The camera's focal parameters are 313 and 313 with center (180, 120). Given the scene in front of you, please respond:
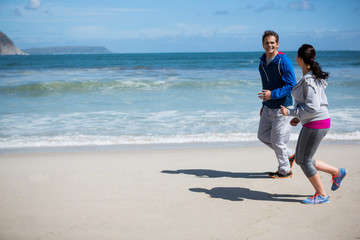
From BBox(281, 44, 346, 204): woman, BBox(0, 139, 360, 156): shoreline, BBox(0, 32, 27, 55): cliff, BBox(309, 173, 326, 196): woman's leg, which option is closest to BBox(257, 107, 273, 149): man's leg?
BBox(281, 44, 346, 204): woman

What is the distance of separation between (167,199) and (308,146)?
1574 millimetres

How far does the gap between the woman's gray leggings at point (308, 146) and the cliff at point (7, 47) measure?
153471mm

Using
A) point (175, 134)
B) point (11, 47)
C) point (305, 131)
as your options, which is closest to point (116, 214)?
point (305, 131)

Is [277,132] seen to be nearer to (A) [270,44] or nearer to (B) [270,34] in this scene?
(A) [270,44]

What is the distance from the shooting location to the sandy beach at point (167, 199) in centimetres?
279

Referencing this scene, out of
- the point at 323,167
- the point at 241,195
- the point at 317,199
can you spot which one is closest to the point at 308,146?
the point at 323,167

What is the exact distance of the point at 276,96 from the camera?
361 centimetres

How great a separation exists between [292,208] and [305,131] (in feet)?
2.65

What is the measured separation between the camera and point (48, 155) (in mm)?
5332

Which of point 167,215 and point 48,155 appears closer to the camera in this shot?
point 167,215

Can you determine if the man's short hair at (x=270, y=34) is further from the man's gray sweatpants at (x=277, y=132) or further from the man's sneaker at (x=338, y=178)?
the man's sneaker at (x=338, y=178)

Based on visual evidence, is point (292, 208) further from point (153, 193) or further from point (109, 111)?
point (109, 111)

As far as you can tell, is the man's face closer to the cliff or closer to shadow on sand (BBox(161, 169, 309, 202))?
shadow on sand (BBox(161, 169, 309, 202))

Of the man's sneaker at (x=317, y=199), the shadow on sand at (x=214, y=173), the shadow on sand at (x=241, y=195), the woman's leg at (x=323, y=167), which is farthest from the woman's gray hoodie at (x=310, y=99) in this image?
the shadow on sand at (x=214, y=173)
